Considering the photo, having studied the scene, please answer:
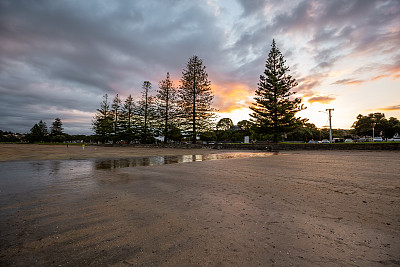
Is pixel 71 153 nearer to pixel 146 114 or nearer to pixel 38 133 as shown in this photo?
pixel 146 114

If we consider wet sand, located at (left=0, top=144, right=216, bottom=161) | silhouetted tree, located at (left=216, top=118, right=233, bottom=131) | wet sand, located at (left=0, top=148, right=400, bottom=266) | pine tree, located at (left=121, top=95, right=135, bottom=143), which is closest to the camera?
wet sand, located at (left=0, top=148, right=400, bottom=266)

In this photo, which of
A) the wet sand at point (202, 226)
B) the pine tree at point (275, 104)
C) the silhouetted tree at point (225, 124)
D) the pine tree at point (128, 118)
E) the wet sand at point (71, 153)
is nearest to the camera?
the wet sand at point (202, 226)

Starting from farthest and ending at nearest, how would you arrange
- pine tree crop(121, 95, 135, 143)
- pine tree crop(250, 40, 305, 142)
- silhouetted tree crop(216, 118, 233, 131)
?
silhouetted tree crop(216, 118, 233, 131) → pine tree crop(121, 95, 135, 143) → pine tree crop(250, 40, 305, 142)

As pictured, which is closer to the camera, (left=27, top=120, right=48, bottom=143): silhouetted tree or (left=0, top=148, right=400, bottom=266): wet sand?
(left=0, top=148, right=400, bottom=266): wet sand

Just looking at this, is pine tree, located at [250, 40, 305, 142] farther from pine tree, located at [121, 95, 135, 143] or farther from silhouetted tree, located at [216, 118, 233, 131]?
silhouetted tree, located at [216, 118, 233, 131]

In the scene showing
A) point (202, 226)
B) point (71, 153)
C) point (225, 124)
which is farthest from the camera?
point (225, 124)

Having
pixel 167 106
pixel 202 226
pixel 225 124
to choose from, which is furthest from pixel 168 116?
pixel 225 124

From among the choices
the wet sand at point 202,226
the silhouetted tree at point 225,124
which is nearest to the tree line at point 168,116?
the wet sand at point 202,226

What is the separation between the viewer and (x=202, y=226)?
2682 millimetres

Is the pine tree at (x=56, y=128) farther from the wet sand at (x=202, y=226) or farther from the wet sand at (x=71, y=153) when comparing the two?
the wet sand at (x=202, y=226)

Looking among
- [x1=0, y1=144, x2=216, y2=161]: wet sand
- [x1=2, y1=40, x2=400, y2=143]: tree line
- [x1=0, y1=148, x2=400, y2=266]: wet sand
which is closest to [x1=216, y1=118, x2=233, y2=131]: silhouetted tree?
[x1=2, y1=40, x2=400, y2=143]: tree line

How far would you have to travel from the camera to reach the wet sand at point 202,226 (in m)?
1.93

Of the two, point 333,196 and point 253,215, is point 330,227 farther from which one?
point 333,196

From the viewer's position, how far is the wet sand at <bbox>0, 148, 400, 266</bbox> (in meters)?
1.93
